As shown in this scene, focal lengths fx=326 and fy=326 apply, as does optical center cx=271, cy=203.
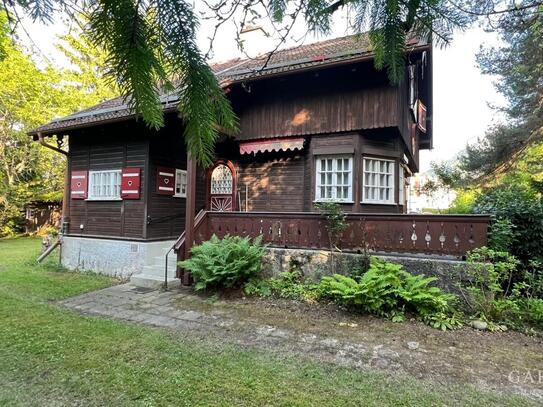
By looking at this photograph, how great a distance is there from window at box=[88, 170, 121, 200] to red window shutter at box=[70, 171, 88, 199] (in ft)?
0.63

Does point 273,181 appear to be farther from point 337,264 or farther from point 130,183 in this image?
point 130,183

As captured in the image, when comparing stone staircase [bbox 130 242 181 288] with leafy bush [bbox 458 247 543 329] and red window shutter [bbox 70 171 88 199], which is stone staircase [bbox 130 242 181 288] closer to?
red window shutter [bbox 70 171 88 199]

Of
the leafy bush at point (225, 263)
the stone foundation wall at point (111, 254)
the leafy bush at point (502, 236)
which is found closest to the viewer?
the leafy bush at point (502, 236)

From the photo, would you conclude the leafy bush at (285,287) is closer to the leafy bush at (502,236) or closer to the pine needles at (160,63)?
the leafy bush at (502,236)

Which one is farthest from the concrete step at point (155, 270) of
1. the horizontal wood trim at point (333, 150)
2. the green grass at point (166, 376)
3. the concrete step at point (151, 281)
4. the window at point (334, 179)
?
the horizontal wood trim at point (333, 150)

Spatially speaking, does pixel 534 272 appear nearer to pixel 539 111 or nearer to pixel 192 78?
pixel 192 78

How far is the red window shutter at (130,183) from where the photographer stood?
848 cm

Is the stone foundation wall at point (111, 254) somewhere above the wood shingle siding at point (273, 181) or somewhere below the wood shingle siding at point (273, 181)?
below

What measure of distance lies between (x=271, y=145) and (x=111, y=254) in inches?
203

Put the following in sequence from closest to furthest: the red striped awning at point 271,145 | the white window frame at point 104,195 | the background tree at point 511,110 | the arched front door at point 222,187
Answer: the red striped awning at point 271,145 → the white window frame at point 104,195 → the arched front door at point 222,187 → the background tree at point 511,110

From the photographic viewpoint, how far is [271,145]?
27.3ft

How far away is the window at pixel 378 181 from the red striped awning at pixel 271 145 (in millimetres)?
1703

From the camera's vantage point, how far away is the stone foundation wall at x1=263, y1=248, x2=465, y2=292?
17.3ft

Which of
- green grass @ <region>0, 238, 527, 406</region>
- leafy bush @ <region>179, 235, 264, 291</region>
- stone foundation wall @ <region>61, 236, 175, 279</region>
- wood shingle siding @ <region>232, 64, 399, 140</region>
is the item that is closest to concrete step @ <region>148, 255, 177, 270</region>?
stone foundation wall @ <region>61, 236, 175, 279</region>
